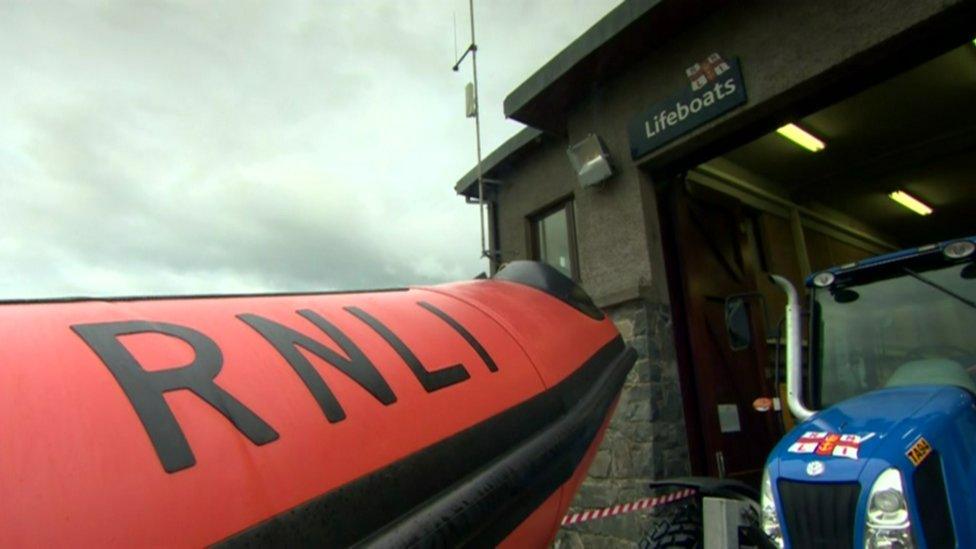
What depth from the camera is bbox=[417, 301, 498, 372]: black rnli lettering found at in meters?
1.27

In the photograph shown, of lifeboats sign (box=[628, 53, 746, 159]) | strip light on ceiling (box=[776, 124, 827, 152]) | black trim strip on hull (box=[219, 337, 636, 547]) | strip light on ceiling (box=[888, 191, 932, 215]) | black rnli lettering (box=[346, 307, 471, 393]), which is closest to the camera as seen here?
black trim strip on hull (box=[219, 337, 636, 547])

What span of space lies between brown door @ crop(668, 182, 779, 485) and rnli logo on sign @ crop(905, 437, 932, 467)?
257cm

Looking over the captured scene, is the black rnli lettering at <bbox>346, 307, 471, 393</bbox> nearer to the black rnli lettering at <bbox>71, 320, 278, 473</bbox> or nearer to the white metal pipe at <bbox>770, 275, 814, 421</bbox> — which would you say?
the black rnli lettering at <bbox>71, 320, 278, 473</bbox>

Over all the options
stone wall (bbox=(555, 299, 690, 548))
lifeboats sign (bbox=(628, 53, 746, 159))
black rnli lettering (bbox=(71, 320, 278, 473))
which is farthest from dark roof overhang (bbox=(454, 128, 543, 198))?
black rnli lettering (bbox=(71, 320, 278, 473))

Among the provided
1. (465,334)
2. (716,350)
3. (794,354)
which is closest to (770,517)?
(794,354)

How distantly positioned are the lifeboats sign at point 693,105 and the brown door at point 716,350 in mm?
702

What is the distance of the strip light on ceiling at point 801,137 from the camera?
5.96 meters

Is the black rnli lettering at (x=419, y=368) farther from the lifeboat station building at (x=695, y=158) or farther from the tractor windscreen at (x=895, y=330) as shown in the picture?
the tractor windscreen at (x=895, y=330)

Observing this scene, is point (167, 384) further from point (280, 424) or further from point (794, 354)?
point (794, 354)

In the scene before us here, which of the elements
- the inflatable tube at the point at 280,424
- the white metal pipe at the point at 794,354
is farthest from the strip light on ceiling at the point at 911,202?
the inflatable tube at the point at 280,424

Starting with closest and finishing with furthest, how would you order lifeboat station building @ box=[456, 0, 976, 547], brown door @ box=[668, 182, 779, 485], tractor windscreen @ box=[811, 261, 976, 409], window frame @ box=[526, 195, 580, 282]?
tractor windscreen @ box=[811, 261, 976, 409]
lifeboat station building @ box=[456, 0, 976, 547]
brown door @ box=[668, 182, 779, 485]
window frame @ box=[526, 195, 580, 282]

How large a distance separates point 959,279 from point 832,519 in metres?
1.46

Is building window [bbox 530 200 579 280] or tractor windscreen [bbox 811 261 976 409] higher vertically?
building window [bbox 530 200 579 280]

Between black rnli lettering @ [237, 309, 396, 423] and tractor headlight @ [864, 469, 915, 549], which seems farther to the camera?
tractor headlight @ [864, 469, 915, 549]
